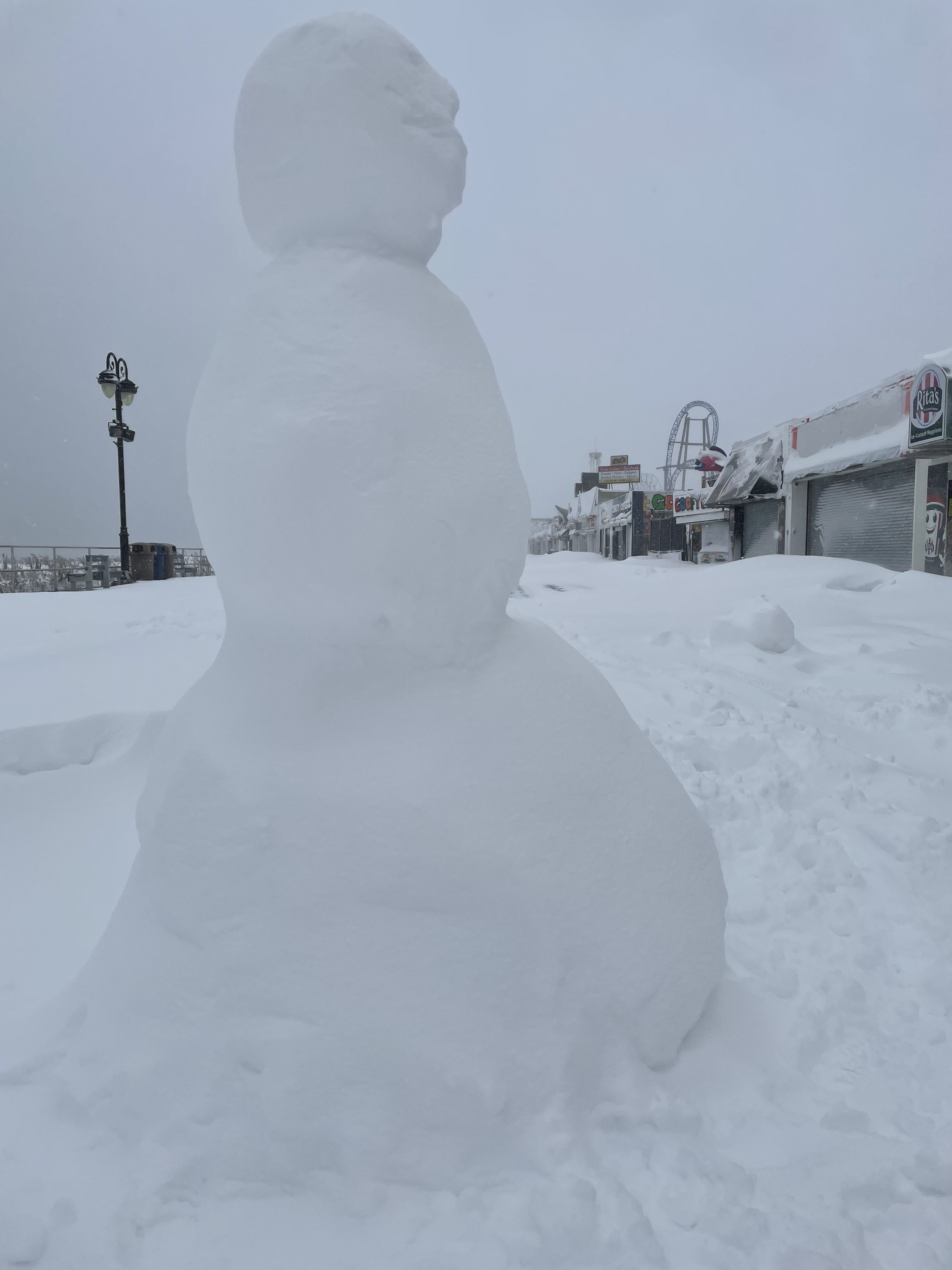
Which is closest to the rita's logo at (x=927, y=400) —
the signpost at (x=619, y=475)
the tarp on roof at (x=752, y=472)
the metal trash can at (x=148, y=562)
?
the tarp on roof at (x=752, y=472)

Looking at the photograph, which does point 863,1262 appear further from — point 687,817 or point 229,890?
point 229,890

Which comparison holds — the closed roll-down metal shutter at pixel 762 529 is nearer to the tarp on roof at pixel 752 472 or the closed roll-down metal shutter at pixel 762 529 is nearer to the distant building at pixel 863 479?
the distant building at pixel 863 479

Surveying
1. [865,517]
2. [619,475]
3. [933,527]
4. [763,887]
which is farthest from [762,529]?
[619,475]

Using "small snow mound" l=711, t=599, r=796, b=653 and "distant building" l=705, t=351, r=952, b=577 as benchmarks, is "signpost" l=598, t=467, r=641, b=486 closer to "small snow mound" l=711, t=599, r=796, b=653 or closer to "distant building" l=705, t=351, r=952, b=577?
"distant building" l=705, t=351, r=952, b=577

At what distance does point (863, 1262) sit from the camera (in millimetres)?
1422

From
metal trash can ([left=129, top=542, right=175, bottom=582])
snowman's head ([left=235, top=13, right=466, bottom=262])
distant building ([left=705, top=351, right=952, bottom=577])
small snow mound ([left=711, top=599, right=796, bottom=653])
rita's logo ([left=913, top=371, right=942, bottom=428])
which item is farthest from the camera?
metal trash can ([left=129, top=542, right=175, bottom=582])

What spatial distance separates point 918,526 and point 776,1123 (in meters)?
13.3

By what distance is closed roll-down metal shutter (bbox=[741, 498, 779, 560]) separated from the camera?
56.5 ft

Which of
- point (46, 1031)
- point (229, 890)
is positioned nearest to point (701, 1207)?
point (229, 890)

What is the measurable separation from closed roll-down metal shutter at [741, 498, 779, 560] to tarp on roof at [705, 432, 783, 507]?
45cm

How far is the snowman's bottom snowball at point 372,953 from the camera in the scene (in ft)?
4.96

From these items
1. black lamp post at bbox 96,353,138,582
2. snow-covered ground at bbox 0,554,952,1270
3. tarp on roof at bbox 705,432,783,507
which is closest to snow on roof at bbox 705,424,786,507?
tarp on roof at bbox 705,432,783,507

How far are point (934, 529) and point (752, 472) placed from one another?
6.40 m

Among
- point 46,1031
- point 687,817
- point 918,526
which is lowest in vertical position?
point 46,1031
